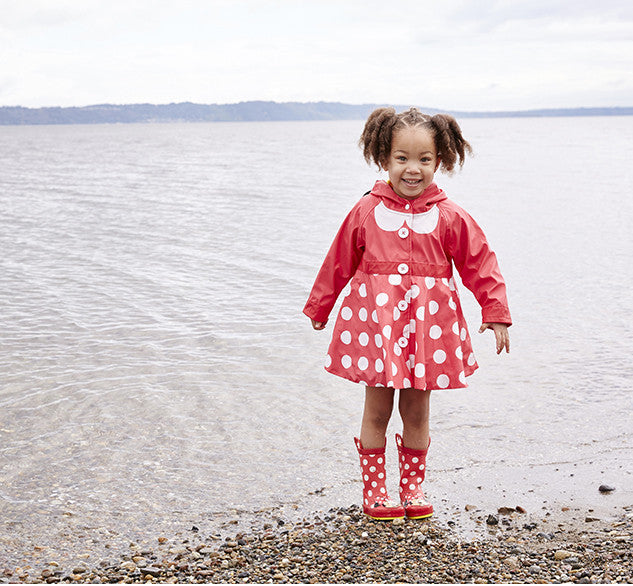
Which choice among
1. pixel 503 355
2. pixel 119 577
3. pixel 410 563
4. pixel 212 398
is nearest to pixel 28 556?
pixel 119 577

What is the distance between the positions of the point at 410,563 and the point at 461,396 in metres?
2.77

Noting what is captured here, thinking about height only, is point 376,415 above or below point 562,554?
above

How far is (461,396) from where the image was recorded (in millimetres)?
6031

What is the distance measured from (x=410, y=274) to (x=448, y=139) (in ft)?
2.28

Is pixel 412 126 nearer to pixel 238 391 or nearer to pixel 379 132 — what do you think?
pixel 379 132

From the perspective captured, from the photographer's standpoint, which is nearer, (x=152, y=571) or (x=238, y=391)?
(x=152, y=571)

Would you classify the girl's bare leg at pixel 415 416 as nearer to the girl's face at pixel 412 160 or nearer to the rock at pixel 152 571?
the girl's face at pixel 412 160

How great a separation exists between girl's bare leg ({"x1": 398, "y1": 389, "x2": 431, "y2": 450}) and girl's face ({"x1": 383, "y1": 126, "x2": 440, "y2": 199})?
100 cm

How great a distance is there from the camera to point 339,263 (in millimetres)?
3943

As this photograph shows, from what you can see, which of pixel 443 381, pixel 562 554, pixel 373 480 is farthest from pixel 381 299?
pixel 562 554

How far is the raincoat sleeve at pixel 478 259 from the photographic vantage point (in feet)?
12.3

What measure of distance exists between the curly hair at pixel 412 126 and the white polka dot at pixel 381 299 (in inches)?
26.9

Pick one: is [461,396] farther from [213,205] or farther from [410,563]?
[213,205]

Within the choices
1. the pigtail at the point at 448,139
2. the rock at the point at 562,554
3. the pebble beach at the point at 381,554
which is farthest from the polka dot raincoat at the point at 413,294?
the rock at the point at 562,554
